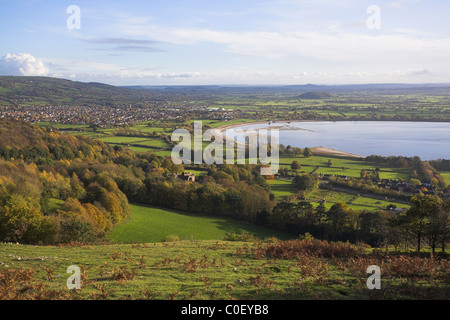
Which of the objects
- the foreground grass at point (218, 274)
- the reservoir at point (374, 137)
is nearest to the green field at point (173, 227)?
the foreground grass at point (218, 274)

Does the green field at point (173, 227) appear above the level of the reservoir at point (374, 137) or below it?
below

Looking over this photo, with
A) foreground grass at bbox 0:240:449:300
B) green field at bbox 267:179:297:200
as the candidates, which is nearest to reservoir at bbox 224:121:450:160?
green field at bbox 267:179:297:200

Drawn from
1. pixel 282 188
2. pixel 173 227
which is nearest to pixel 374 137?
pixel 282 188

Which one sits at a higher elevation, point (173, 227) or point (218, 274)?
point (218, 274)

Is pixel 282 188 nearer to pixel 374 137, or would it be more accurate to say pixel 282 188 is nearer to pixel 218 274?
pixel 218 274

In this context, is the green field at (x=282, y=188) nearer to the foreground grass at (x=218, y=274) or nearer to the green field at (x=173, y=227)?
the green field at (x=173, y=227)

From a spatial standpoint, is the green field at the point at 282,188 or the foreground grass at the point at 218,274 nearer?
the foreground grass at the point at 218,274
